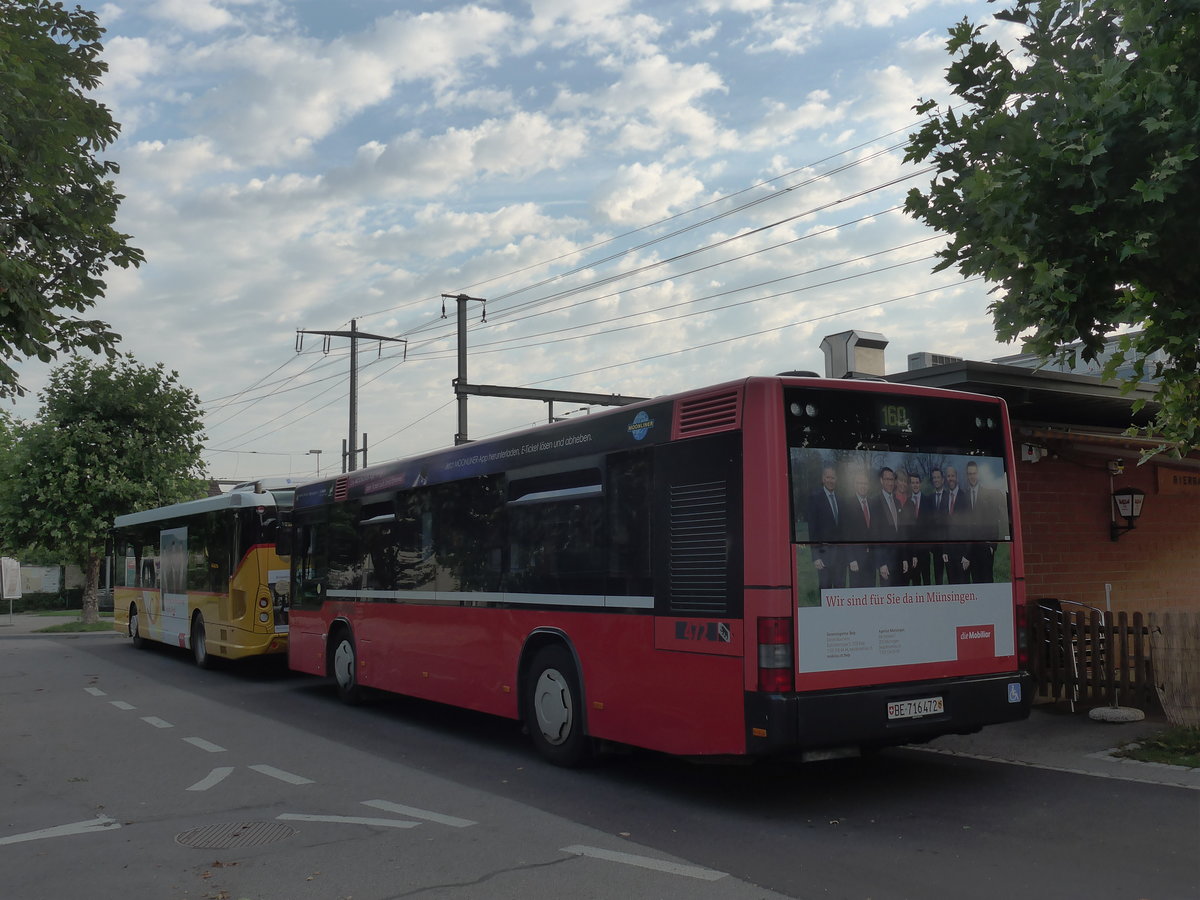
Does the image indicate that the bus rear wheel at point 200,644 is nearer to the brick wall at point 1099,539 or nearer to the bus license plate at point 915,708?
the brick wall at point 1099,539

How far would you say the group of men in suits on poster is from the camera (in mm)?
7309

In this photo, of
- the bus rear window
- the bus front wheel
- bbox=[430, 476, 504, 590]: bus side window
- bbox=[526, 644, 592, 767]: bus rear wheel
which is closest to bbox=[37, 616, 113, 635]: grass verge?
the bus front wheel

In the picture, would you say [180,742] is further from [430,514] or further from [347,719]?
[430,514]

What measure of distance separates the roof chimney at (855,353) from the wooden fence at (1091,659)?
13.2ft

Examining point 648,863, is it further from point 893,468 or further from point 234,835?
point 893,468

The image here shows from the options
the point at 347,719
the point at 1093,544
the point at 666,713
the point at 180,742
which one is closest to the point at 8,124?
the point at 180,742

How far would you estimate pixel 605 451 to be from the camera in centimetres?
870

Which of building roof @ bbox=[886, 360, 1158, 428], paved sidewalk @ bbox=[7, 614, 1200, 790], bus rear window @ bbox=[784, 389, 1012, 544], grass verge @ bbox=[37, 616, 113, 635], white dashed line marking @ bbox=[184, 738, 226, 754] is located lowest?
grass verge @ bbox=[37, 616, 113, 635]

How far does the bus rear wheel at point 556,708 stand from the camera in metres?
8.91

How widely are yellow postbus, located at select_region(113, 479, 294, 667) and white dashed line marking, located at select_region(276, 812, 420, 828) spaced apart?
9.53 metres

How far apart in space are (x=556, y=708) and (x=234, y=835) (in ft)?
9.78

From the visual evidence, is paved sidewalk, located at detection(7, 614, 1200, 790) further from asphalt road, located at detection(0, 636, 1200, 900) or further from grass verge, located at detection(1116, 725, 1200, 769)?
asphalt road, located at detection(0, 636, 1200, 900)

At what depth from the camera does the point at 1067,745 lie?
9281mm

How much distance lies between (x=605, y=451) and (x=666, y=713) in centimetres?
215
